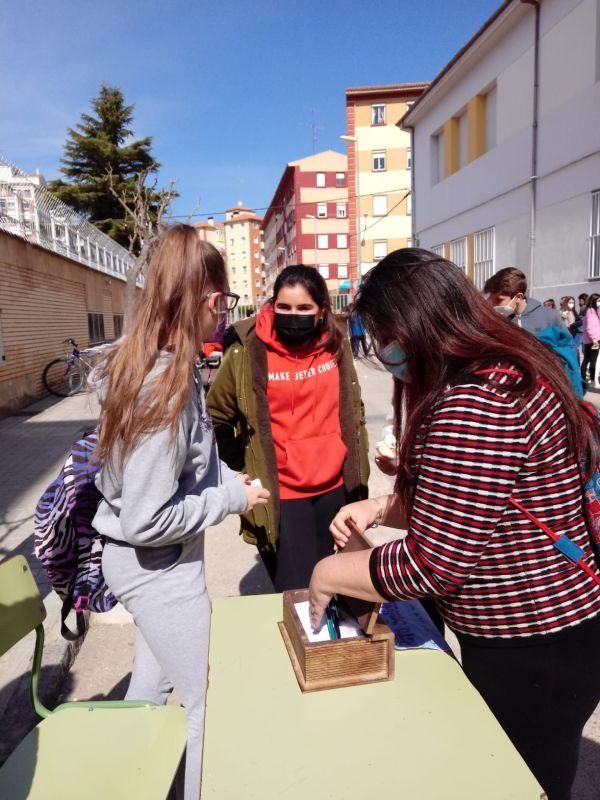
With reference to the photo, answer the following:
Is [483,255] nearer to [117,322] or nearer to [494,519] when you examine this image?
[117,322]

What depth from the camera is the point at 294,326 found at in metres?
2.64

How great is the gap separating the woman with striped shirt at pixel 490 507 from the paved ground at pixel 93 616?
0.43 meters

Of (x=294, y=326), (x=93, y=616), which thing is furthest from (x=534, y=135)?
(x=93, y=616)

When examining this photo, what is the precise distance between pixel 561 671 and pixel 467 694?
22 cm

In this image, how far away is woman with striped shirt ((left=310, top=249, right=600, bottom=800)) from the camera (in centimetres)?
115

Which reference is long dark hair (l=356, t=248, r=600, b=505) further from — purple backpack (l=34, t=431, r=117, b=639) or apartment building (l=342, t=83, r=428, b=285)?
apartment building (l=342, t=83, r=428, b=285)

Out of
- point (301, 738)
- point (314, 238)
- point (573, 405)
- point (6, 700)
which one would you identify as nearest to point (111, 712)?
point (301, 738)

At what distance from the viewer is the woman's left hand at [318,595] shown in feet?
4.40

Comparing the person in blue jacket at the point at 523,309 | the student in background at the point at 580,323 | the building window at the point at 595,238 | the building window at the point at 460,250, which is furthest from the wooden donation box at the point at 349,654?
the building window at the point at 460,250

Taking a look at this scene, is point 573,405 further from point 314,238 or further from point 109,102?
point 314,238

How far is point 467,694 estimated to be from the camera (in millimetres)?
1315

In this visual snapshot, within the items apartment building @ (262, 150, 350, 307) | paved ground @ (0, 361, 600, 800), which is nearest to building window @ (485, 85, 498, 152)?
paved ground @ (0, 361, 600, 800)

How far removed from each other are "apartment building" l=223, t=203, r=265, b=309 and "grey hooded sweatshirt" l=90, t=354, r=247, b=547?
94.6 meters

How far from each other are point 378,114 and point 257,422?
125 ft
